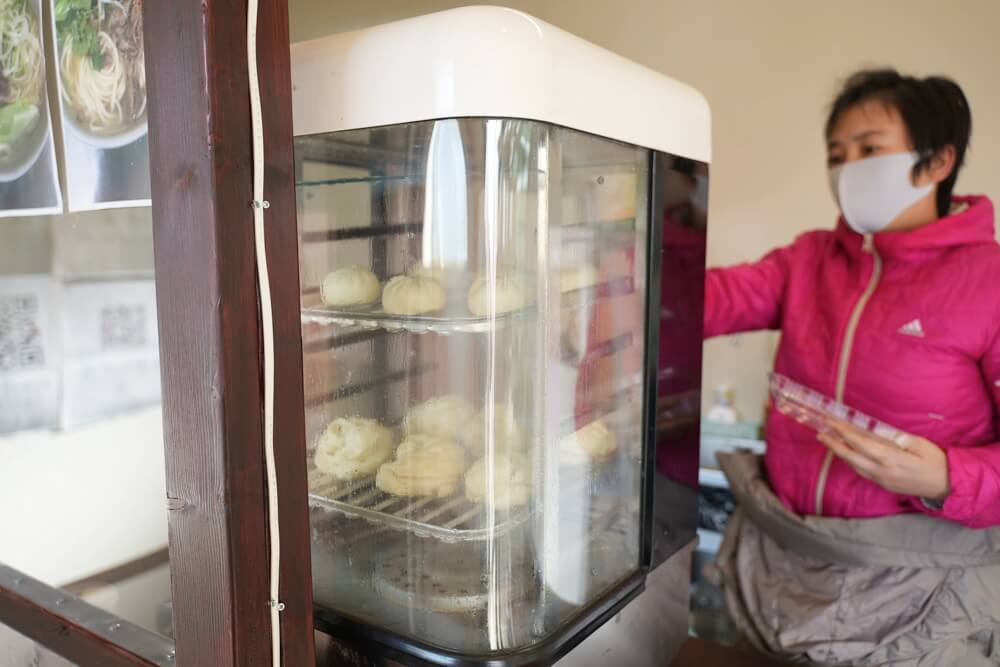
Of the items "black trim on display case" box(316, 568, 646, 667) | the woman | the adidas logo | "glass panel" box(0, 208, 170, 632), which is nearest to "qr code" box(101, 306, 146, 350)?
"glass panel" box(0, 208, 170, 632)

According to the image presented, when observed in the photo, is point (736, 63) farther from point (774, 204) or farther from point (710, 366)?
point (710, 366)

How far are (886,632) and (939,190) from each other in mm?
697

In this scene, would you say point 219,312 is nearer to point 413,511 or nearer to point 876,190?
point 413,511

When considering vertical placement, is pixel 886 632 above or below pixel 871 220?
below

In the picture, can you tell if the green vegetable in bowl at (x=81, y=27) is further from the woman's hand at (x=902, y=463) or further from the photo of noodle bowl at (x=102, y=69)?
the woman's hand at (x=902, y=463)

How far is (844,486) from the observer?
3.65ft

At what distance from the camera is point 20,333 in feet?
2.65

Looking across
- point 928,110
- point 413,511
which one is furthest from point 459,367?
point 928,110

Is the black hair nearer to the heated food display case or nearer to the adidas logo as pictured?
the adidas logo

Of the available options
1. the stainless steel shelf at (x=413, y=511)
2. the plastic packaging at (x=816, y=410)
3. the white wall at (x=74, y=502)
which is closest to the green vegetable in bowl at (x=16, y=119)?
the white wall at (x=74, y=502)

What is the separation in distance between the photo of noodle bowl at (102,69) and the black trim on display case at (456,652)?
18.9 inches

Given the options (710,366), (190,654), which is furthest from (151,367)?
(710,366)

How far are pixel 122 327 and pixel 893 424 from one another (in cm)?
105

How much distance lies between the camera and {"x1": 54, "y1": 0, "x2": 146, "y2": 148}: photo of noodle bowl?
55cm
